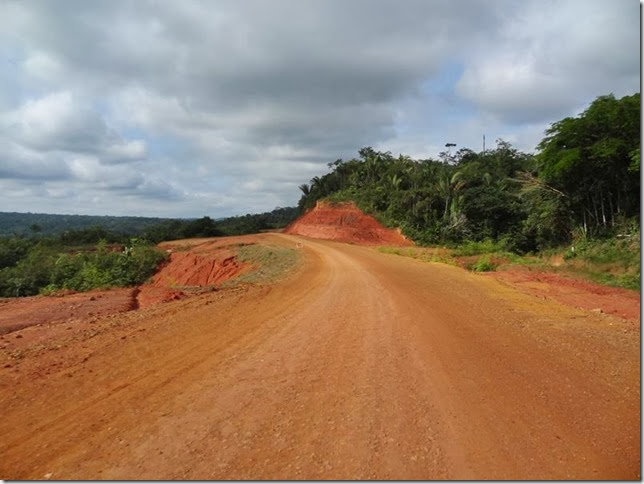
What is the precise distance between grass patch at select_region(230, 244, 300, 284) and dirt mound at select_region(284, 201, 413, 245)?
37.3ft

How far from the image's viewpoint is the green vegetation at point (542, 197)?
2029 centimetres

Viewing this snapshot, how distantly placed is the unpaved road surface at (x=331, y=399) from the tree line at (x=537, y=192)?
51.6ft

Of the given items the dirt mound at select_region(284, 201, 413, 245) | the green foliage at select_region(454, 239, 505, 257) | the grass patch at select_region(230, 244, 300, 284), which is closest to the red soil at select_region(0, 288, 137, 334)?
the grass patch at select_region(230, 244, 300, 284)

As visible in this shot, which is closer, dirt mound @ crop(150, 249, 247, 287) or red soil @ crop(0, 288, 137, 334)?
red soil @ crop(0, 288, 137, 334)

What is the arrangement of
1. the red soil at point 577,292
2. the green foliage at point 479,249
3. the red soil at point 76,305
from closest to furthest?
the red soil at point 76,305, the red soil at point 577,292, the green foliage at point 479,249

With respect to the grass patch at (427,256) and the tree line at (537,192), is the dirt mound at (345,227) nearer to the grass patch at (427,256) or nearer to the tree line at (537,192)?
the tree line at (537,192)

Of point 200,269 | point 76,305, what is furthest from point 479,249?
point 76,305

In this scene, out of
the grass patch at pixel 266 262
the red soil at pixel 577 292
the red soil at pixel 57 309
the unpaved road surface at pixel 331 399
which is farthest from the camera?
the grass patch at pixel 266 262

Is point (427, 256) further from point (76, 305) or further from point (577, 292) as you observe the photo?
point (76, 305)

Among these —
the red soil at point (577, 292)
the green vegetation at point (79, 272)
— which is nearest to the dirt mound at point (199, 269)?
the green vegetation at point (79, 272)

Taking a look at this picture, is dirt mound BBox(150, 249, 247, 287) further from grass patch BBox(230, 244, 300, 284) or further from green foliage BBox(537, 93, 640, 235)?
green foliage BBox(537, 93, 640, 235)

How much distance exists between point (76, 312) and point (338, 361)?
7970 millimetres

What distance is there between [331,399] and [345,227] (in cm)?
3479

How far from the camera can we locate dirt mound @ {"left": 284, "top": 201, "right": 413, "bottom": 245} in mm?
36188
